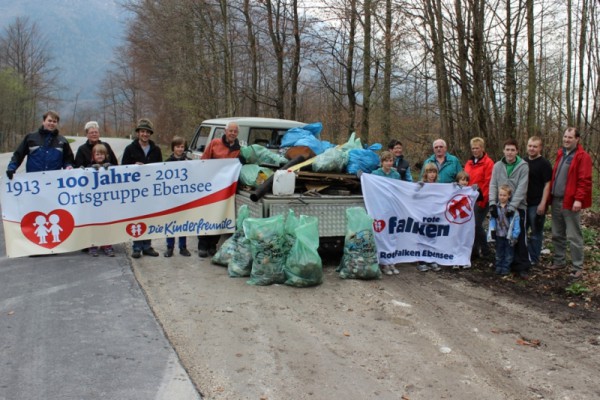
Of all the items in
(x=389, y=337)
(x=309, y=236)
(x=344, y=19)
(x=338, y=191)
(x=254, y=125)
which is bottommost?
(x=389, y=337)

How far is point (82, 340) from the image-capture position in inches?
178

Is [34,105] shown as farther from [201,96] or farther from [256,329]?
[256,329]

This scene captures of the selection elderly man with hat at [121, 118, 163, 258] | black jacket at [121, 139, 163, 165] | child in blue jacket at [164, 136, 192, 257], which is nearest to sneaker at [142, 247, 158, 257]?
elderly man with hat at [121, 118, 163, 258]

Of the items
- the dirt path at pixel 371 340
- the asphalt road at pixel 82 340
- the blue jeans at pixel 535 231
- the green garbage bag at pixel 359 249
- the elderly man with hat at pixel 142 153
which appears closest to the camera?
the asphalt road at pixel 82 340

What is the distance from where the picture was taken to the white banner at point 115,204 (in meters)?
7.10

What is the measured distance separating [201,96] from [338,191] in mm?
20869

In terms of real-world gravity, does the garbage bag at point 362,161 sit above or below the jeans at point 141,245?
above

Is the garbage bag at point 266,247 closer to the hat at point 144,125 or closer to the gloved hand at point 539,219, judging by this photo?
the hat at point 144,125

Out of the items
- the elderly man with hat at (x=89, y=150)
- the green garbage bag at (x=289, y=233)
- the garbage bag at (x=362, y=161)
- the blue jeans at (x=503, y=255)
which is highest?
the elderly man with hat at (x=89, y=150)

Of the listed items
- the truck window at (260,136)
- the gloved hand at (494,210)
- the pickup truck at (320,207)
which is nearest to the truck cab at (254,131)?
the truck window at (260,136)

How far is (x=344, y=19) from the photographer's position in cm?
1623

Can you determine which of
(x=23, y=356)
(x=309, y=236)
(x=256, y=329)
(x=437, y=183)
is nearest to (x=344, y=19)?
(x=437, y=183)

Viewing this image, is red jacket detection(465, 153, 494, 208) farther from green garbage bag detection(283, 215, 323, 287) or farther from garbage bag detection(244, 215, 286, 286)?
garbage bag detection(244, 215, 286, 286)

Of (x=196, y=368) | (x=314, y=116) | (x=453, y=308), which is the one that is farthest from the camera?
(x=314, y=116)
